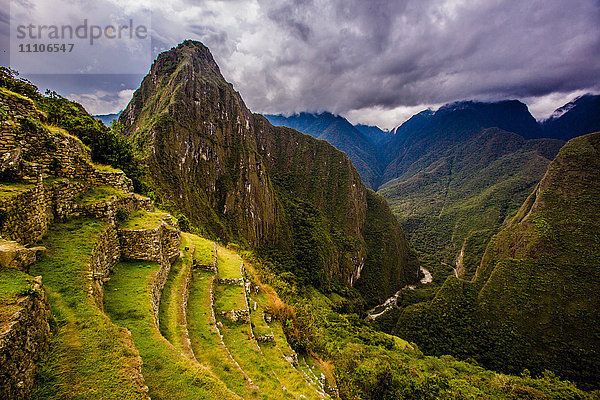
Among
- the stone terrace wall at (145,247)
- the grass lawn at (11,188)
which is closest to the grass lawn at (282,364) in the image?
the stone terrace wall at (145,247)

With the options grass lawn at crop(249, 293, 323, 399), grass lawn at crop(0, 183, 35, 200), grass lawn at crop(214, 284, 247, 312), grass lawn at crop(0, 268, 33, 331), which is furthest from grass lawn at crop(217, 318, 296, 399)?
grass lawn at crop(0, 183, 35, 200)

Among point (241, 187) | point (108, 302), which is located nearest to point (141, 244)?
point (108, 302)

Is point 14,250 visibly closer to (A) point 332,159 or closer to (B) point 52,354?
(B) point 52,354

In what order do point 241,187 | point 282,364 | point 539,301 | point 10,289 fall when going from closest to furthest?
point 10,289
point 282,364
point 539,301
point 241,187

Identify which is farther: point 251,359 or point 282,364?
point 282,364

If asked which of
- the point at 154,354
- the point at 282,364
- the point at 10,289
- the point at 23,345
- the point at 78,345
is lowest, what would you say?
the point at 282,364

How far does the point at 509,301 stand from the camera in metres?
63.1

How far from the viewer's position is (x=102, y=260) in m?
9.09

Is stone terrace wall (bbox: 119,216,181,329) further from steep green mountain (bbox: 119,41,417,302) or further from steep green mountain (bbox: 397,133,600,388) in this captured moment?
steep green mountain (bbox: 397,133,600,388)

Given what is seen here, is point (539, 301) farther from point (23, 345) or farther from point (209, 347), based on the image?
point (23, 345)

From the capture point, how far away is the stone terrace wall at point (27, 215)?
6.65m

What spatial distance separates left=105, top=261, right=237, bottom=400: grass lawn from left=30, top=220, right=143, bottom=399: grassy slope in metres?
1.34

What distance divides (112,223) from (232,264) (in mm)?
11991

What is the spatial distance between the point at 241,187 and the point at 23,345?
106 metres
